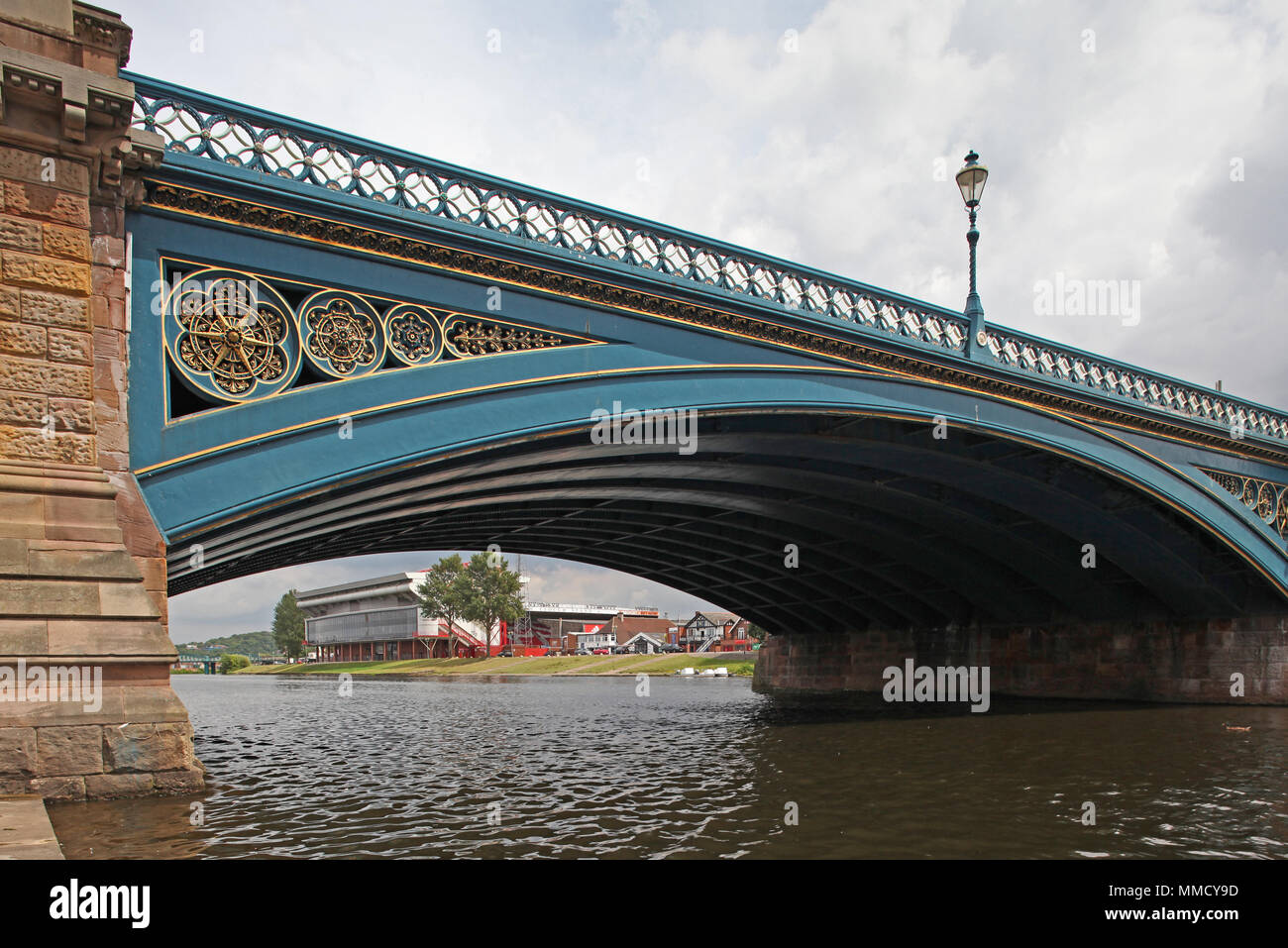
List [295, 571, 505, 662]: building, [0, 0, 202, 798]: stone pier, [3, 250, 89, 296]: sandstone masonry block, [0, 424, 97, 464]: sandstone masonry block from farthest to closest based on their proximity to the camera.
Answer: [295, 571, 505, 662]: building < [3, 250, 89, 296]: sandstone masonry block < [0, 424, 97, 464]: sandstone masonry block < [0, 0, 202, 798]: stone pier

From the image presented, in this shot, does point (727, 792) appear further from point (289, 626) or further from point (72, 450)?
point (289, 626)

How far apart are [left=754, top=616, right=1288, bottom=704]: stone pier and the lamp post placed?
1426 centimetres

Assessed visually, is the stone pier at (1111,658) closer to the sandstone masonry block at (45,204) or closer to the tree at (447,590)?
the sandstone masonry block at (45,204)

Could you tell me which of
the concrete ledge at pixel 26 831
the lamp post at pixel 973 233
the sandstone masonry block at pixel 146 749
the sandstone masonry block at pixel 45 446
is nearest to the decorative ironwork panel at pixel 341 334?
the sandstone masonry block at pixel 45 446

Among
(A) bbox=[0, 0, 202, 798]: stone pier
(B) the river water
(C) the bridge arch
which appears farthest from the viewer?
(C) the bridge arch

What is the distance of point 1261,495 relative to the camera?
26.6m

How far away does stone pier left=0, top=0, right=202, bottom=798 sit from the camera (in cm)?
779

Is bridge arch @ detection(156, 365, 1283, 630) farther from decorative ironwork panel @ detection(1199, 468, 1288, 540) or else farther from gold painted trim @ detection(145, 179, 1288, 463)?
decorative ironwork panel @ detection(1199, 468, 1288, 540)

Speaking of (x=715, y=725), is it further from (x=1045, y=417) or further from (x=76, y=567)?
(x=76, y=567)

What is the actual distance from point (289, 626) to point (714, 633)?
2911 inches

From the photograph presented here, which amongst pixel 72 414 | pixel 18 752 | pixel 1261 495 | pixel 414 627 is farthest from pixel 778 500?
pixel 414 627

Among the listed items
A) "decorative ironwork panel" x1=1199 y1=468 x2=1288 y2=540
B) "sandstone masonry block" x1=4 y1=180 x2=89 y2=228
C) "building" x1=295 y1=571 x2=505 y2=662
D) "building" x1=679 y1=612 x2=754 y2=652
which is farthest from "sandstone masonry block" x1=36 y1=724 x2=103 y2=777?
"building" x1=679 y1=612 x2=754 y2=652

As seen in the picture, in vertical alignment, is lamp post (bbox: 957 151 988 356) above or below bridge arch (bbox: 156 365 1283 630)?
above

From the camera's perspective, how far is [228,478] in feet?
33.9
